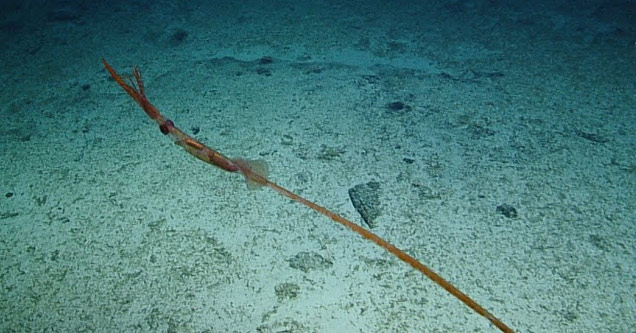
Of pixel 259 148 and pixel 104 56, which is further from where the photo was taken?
pixel 104 56

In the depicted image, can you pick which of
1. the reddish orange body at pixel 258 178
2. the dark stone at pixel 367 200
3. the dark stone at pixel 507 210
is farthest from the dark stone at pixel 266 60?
the dark stone at pixel 507 210

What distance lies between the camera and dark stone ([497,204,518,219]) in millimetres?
1125

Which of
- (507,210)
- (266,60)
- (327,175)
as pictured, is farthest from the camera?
(266,60)

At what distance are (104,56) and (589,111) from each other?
2176 millimetres

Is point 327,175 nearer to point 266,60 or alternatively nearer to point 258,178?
point 258,178

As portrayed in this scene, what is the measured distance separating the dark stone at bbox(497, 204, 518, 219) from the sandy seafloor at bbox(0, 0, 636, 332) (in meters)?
Answer: 0.02

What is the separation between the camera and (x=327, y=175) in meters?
1.29

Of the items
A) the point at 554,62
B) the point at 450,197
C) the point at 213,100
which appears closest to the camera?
the point at 450,197

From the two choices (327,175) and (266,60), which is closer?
(327,175)

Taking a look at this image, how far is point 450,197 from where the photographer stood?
1194mm

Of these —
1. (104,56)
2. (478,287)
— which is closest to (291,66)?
(104,56)

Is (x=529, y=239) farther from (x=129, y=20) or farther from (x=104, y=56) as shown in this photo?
(x=129, y=20)

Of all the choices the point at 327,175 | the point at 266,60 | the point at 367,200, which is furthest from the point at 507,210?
the point at 266,60

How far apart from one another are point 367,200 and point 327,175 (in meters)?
0.17
